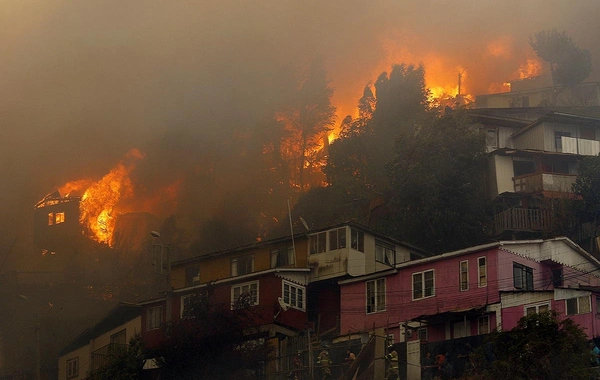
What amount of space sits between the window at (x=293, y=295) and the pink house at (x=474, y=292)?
11.7 ft

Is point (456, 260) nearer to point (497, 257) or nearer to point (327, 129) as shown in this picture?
point (497, 257)

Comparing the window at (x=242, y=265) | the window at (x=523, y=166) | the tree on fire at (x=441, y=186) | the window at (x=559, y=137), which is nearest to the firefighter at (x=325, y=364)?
the window at (x=242, y=265)

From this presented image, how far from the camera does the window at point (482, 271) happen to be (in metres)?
46.2

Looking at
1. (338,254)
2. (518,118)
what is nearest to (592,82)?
(518,118)

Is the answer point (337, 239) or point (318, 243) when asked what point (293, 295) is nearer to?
point (318, 243)

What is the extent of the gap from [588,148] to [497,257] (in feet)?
76.4

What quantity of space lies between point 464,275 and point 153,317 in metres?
22.3

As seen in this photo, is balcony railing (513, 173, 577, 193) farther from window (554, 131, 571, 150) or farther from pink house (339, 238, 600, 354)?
pink house (339, 238, 600, 354)

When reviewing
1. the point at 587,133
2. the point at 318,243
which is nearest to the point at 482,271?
the point at 318,243

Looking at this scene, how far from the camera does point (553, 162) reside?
64688mm

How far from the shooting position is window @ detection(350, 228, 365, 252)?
5772cm

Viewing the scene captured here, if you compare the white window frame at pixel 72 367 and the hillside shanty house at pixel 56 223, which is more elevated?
the hillside shanty house at pixel 56 223

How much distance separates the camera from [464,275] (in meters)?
47.3

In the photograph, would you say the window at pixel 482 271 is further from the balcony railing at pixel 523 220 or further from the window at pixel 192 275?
the window at pixel 192 275
